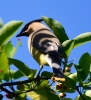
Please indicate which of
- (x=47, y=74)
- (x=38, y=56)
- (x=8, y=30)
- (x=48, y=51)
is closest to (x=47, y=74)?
(x=47, y=74)

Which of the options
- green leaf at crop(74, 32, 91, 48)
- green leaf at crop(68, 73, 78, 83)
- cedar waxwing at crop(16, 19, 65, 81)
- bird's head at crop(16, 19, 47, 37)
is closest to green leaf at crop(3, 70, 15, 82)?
cedar waxwing at crop(16, 19, 65, 81)

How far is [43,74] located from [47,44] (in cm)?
71

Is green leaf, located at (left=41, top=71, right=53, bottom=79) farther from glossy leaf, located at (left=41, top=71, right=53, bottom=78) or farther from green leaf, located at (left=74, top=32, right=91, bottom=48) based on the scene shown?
green leaf, located at (left=74, top=32, right=91, bottom=48)

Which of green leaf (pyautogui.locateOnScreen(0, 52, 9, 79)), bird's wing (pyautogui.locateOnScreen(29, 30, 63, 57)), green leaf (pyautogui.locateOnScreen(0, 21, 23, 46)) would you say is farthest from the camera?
bird's wing (pyautogui.locateOnScreen(29, 30, 63, 57))

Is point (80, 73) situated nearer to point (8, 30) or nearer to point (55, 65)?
point (55, 65)

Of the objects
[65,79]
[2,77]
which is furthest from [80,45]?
[2,77]

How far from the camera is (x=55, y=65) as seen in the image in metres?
2.76

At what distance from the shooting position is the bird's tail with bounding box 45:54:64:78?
2412 mm

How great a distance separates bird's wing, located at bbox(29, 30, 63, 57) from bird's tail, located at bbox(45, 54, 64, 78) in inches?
1.5

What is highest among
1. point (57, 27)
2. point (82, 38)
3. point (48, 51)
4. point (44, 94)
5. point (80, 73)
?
point (57, 27)

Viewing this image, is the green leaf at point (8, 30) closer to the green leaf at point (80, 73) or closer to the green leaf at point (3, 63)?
the green leaf at point (3, 63)

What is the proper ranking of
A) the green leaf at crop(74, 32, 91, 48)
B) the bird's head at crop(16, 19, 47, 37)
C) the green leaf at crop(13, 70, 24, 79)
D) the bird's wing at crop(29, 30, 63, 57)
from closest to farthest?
1. the green leaf at crop(13, 70, 24, 79)
2. the green leaf at crop(74, 32, 91, 48)
3. the bird's wing at crop(29, 30, 63, 57)
4. the bird's head at crop(16, 19, 47, 37)

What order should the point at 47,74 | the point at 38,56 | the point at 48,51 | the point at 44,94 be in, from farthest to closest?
1. the point at 38,56
2. the point at 48,51
3. the point at 44,94
4. the point at 47,74

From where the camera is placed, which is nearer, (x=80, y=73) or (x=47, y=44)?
(x=80, y=73)
